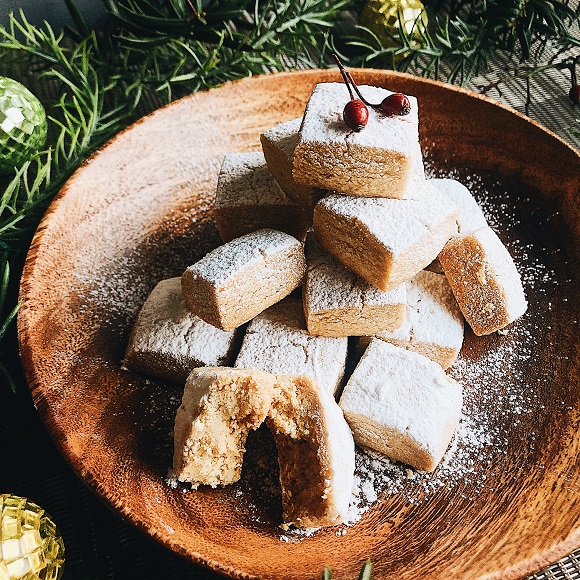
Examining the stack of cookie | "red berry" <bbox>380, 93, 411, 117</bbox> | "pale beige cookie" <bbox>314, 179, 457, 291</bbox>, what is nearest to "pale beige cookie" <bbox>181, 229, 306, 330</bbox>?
the stack of cookie

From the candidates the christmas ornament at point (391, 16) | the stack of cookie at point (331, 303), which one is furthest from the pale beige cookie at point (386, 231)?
the christmas ornament at point (391, 16)

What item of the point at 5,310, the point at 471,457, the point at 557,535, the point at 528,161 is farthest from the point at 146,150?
the point at 557,535

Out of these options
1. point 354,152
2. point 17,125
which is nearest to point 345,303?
point 354,152

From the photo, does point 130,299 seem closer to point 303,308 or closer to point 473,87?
point 303,308

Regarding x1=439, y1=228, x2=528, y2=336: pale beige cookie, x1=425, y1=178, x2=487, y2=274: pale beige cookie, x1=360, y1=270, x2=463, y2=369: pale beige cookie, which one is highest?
x1=425, y1=178, x2=487, y2=274: pale beige cookie

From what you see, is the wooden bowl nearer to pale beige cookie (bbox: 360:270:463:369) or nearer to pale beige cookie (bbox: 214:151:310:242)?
pale beige cookie (bbox: 360:270:463:369)
